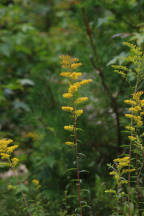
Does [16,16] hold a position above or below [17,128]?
above

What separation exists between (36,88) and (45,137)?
0.36 meters

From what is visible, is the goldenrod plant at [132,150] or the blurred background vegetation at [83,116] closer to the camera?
the goldenrod plant at [132,150]

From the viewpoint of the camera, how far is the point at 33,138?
2.18 metres

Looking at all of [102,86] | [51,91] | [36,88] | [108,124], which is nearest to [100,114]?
[108,124]

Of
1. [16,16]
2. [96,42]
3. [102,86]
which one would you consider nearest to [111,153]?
[102,86]

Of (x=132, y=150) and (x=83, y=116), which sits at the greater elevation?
(x=83, y=116)

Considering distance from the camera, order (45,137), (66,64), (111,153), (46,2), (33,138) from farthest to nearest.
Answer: (46,2) → (33,138) → (45,137) → (111,153) → (66,64)

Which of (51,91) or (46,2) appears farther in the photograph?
(46,2)

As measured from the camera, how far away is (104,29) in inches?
78.8

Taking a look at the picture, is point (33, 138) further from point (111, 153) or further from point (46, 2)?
point (46, 2)

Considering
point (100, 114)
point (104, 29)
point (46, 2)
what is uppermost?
point (46, 2)

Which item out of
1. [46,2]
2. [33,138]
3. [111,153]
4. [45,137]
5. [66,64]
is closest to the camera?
[66,64]

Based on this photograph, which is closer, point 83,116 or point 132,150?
point 132,150

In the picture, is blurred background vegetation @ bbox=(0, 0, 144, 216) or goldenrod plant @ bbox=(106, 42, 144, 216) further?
blurred background vegetation @ bbox=(0, 0, 144, 216)
